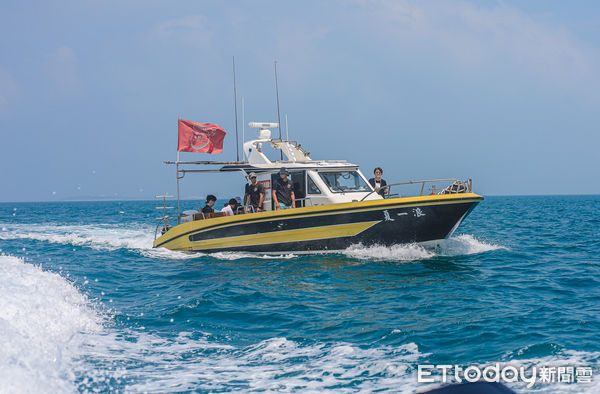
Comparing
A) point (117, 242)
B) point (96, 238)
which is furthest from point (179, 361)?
point (96, 238)

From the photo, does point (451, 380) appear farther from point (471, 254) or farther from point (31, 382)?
point (471, 254)

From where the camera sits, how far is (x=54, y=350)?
5891 millimetres

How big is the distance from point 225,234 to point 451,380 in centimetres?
1020

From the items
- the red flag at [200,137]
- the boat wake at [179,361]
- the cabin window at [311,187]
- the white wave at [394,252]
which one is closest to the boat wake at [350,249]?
the white wave at [394,252]

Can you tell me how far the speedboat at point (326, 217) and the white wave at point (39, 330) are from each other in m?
5.54

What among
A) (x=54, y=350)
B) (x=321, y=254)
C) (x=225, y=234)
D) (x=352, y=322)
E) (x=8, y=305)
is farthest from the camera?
(x=225, y=234)

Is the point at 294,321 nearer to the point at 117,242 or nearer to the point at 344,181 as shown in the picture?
the point at 344,181

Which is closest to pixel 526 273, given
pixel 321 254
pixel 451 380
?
pixel 321 254

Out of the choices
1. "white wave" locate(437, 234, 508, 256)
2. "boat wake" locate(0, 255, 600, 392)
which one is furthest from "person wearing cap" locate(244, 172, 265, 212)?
"boat wake" locate(0, 255, 600, 392)

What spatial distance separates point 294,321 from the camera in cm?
770

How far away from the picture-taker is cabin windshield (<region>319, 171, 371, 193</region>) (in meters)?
14.8

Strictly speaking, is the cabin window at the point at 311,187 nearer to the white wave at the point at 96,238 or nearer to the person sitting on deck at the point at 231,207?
the person sitting on deck at the point at 231,207

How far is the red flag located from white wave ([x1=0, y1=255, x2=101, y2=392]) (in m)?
6.68

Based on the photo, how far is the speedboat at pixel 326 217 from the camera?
13094 mm
